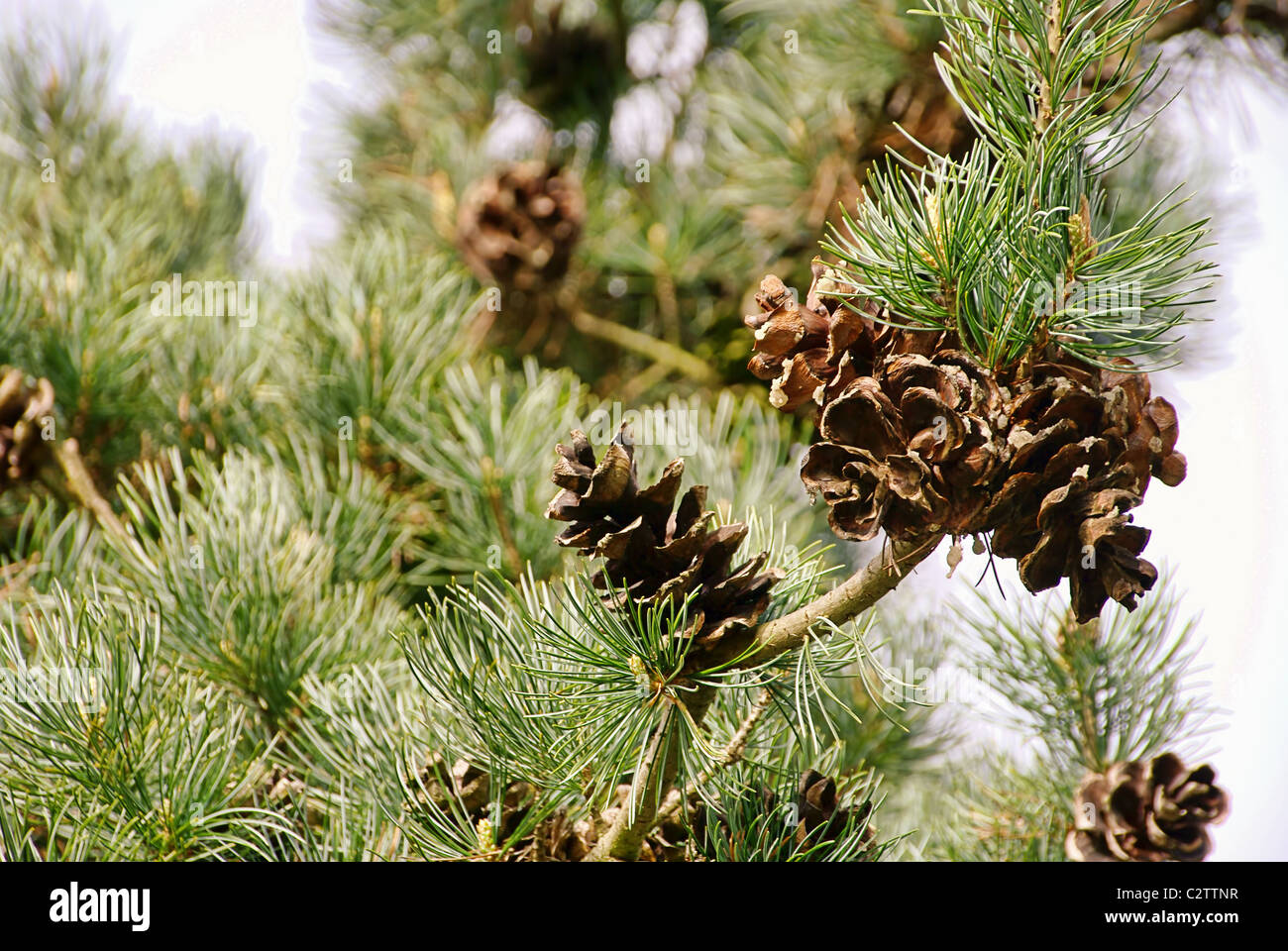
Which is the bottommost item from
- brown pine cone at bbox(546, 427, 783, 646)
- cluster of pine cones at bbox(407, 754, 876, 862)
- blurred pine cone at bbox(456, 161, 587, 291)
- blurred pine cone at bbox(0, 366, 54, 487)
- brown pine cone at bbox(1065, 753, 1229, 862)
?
brown pine cone at bbox(1065, 753, 1229, 862)

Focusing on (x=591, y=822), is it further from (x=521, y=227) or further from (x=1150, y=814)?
(x=521, y=227)

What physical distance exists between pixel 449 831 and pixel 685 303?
472 millimetres

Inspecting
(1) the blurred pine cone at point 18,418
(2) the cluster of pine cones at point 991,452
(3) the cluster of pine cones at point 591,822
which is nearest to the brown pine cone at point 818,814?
(3) the cluster of pine cones at point 591,822

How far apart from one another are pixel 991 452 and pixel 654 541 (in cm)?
10

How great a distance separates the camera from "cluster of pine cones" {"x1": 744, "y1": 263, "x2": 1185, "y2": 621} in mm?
268

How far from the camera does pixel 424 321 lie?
0.61 m

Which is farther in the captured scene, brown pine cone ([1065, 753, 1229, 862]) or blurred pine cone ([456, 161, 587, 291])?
blurred pine cone ([456, 161, 587, 291])

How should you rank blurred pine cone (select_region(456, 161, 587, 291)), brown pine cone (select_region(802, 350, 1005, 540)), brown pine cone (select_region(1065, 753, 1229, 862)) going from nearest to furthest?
brown pine cone (select_region(802, 350, 1005, 540)) < brown pine cone (select_region(1065, 753, 1229, 862)) < blurred pine cone (select_region(456, 161, 587, 291))

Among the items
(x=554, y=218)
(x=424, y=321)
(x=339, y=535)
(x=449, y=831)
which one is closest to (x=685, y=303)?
(x=554, y=218)

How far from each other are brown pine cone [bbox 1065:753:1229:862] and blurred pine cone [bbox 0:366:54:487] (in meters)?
0.54

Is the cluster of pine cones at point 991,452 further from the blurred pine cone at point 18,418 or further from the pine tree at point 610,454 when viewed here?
the blurred pine cone at point 18,418

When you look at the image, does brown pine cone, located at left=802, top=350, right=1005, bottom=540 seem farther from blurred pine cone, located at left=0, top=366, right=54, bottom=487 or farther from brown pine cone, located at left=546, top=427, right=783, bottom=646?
blurred pine cone, located at left=0, top=366, right=54, bottom=487

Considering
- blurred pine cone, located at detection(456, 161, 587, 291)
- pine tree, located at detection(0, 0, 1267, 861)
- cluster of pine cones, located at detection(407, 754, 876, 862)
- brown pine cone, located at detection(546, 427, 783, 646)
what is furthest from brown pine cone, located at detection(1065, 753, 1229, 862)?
blurred pine cone, located at detection(456, 161, 587, 291)
